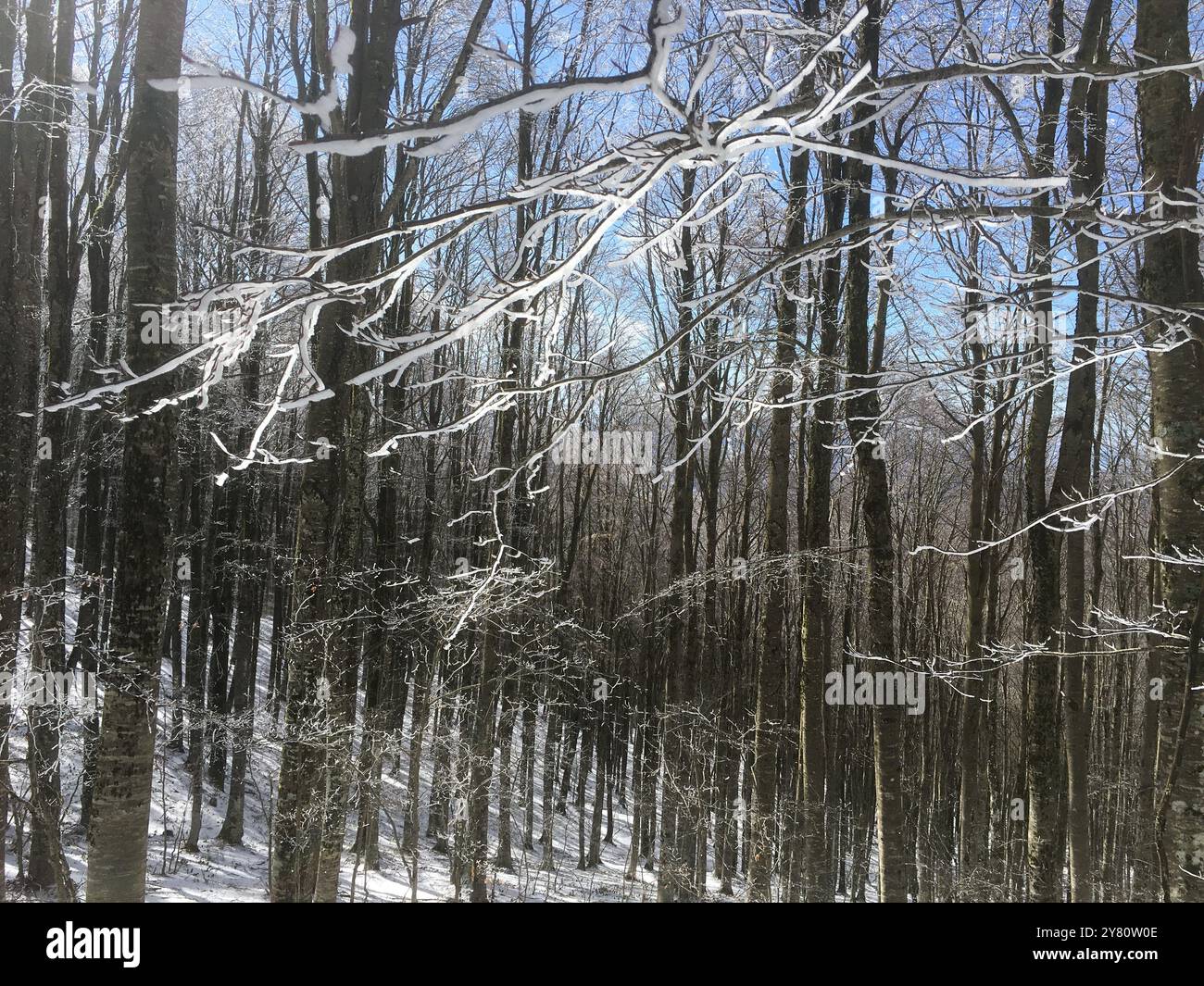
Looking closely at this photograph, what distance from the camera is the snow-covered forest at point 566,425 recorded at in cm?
237

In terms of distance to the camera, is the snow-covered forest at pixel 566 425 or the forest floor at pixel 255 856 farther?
the forest floor at pixel 255 856

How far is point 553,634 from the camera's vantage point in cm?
1373

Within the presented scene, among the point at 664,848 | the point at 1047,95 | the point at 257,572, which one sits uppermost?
the point at 1047,95

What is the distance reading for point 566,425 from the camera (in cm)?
223

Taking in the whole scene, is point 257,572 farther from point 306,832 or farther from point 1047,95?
point 1047,95

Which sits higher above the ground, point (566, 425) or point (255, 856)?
point (566, 425)

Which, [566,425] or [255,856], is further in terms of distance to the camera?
[255,856]

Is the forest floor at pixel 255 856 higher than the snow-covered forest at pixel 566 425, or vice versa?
the snow-covered forest at pixel 566 425

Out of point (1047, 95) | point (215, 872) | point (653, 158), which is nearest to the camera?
point (653, 158)

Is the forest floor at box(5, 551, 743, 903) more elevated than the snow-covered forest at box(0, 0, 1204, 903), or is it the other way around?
the snow-covered forest at box(0, 0, 1204, 903)

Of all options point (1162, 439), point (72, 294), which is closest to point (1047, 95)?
point (1162, 439)

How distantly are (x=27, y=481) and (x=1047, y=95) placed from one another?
32.9 feet

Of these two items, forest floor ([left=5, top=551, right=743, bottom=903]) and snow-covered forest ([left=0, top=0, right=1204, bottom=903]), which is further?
forest floor ([left=5, top=551, right=743, bottom=903])

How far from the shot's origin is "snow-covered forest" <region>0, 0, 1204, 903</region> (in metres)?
2.37
